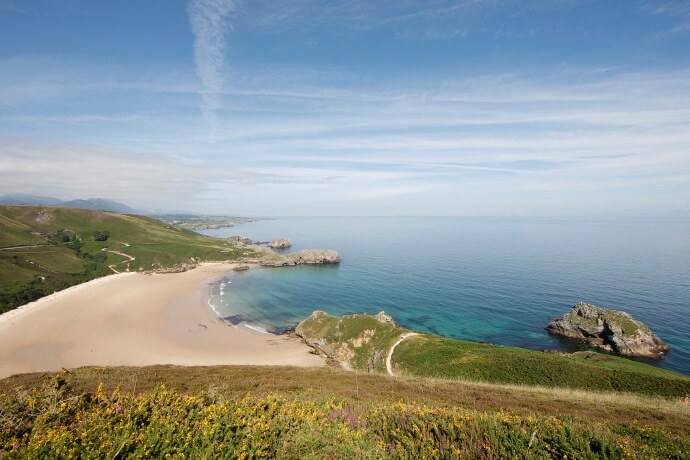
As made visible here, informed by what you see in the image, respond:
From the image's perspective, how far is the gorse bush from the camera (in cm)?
848

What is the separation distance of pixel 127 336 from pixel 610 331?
9609 cm

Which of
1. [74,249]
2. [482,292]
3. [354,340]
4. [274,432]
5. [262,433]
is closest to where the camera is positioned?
[262,433]

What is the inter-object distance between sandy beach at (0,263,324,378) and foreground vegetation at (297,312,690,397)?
6407mm

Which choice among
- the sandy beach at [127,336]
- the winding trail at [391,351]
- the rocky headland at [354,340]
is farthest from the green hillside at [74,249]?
the winding trail at [391,351]

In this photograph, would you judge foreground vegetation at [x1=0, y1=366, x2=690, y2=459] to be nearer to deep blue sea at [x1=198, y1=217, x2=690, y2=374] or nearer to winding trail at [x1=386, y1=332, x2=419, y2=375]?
winding trail at [x1=386, y1=332, x2=419, y2=375]

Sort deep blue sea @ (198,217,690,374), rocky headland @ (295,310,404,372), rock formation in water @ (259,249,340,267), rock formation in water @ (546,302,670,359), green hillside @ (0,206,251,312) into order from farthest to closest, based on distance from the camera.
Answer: rock formation in water @ (259,249,340,267) → green hillside @ (0,206,251,312) → deep blue sea @ (198,217,690,374) → rock formation in water @ (546,302,670,359) → rocky headland @ (295,310,404,372)

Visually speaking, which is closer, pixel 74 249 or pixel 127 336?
pixel 127 336

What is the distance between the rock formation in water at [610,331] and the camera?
2218 inches

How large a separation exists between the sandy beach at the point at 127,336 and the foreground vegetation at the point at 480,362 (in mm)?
6407

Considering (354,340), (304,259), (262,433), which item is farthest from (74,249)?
(262,433)

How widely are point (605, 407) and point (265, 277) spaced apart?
364 feet

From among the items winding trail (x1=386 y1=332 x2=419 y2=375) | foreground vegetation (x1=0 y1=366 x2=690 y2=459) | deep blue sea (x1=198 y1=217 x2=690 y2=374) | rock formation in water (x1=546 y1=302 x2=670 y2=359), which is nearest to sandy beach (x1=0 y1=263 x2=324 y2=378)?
deep blue sea (x1=198 y1=217 x2=690 y2=374)

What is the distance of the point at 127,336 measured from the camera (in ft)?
202

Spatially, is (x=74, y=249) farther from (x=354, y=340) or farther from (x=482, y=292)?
(x=482, y=292)
